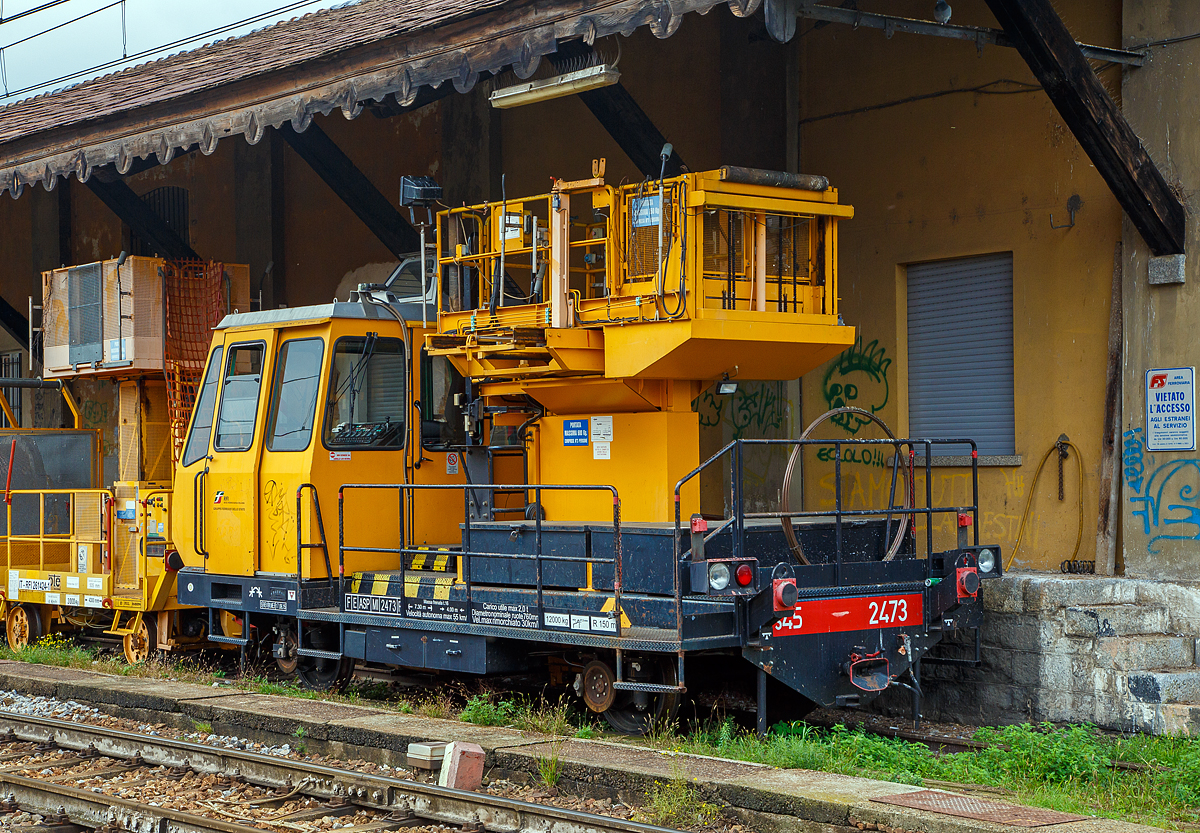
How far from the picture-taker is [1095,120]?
31.8ft

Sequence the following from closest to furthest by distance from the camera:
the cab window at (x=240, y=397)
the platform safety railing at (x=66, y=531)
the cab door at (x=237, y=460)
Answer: the cab door at (x=237, y=460) → the cab window at (x=240, y=397) → the platform safety railing at (x=66, y=531)

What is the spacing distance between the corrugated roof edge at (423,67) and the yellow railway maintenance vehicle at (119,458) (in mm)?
1710

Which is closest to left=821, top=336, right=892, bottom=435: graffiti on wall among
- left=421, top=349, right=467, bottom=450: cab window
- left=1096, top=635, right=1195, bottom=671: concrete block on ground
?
left=1096, top=635, right=1195, bottom=671: concrete block on ground

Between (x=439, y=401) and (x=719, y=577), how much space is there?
12.0 feet

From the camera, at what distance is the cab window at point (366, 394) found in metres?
10.2

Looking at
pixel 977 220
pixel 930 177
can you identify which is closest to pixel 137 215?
pixel 930 177

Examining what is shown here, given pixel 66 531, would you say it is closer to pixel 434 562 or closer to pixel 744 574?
pixel 434 562

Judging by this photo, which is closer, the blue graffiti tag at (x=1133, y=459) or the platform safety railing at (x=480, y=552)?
the platform safety railing at (x=480, y=552)

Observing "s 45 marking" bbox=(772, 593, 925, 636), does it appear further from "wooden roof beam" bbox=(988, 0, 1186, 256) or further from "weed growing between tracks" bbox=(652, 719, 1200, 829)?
"wooden roof beam" bbox=(988, 0, 1186, 256)

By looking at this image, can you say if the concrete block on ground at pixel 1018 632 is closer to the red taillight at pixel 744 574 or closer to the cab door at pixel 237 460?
the red taillight at pixel 744 574

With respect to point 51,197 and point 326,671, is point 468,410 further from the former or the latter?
point 51,197

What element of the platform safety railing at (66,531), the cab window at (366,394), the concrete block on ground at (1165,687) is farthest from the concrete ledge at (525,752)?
the concrete block on ground at (1165,687)

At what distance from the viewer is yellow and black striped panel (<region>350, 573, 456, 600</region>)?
9281mm

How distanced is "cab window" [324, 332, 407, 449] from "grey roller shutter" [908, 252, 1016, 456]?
16.0 feet
